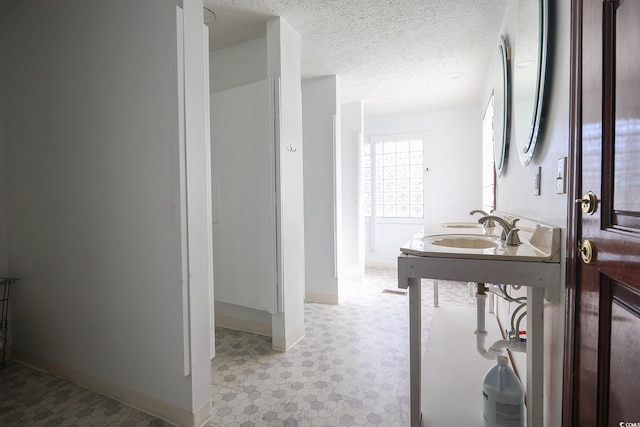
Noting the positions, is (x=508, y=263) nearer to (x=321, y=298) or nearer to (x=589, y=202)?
(x=589, y=202)

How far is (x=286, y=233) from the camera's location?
2.22 metres

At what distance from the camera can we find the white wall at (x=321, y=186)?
3.15 metres

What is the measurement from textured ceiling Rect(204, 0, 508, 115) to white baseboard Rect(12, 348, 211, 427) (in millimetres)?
2439

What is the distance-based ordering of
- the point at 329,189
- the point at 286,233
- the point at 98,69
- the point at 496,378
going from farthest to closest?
the point at 329,189 → the point at 286,233 → the point at 98,69 → the point at 496,378

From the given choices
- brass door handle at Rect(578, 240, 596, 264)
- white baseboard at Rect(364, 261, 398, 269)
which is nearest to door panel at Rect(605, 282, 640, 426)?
brass door handle at Rect(578, 240, 596, 264)

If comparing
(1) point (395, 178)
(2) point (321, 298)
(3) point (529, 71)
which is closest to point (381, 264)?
(1) point (395, 178)

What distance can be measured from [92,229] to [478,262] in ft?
6.52

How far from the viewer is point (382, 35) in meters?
2.32

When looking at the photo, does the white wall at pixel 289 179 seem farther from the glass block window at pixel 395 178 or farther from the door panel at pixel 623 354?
the glass block window at pixel 395 178

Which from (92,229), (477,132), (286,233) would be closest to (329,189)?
(286,233)

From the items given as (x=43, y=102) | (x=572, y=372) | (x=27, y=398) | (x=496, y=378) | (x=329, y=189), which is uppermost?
(x=43, y=102)

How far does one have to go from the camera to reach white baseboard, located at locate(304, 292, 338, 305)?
316cm

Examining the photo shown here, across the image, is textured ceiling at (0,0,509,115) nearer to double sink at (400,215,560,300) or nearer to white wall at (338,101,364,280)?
white wall at (338,101,364,280)

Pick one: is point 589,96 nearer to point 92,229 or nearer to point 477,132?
point 92,229
